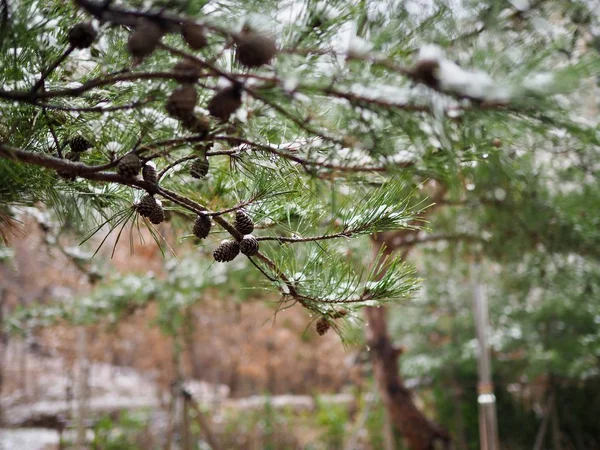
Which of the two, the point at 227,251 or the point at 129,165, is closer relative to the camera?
the point at 129,165

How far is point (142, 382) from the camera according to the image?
24.4 ft

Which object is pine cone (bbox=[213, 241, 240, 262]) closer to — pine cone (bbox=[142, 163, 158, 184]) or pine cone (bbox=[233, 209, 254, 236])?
pine cone (bbox=[233, 209, 254, 236])

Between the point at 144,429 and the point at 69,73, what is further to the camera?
the point at 144,429

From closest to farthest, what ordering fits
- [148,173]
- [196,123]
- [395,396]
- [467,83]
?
[467,83] → [196,123] → [148,173] → [395,396]

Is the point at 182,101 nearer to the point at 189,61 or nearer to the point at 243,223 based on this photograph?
the point at 189,61

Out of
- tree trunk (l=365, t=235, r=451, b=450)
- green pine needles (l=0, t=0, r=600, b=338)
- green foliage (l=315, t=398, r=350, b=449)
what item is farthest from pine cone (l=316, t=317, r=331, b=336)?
green foliage (l=315, t=398, r=350, b=449)

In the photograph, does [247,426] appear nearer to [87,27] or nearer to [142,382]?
[142,382]

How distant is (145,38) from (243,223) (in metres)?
0.34

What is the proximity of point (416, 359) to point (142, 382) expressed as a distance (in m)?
5.08

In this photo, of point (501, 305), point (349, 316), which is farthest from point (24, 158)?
point (501, 305)

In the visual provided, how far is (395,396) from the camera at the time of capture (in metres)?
2.82

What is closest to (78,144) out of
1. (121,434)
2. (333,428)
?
(121,434)

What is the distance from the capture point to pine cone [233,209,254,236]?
2.45 ft

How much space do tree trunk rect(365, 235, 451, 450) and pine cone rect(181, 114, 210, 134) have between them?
7.62 feet
